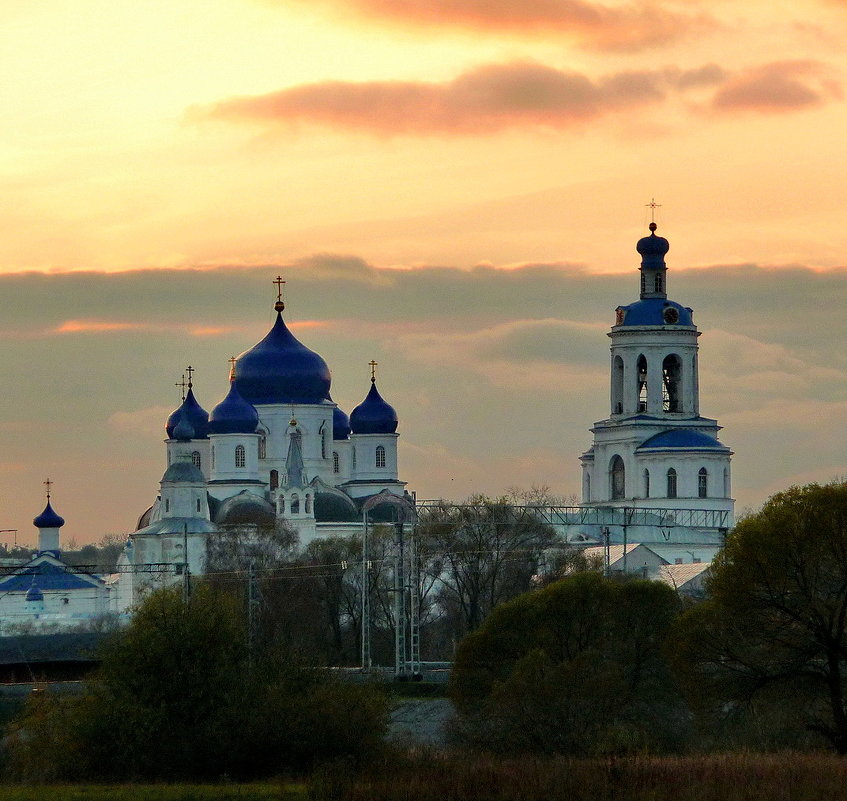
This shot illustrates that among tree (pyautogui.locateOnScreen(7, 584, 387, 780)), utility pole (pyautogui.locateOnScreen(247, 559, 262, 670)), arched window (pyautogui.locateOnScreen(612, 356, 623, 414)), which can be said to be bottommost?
tree (pyautogui.locateOnScreen(7, 584, 387, 780))

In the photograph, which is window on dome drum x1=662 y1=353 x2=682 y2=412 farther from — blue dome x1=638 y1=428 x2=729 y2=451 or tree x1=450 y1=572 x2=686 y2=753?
tree x1=450 y1=572 x2=686 y2=753

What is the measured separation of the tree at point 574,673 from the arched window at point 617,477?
141ft

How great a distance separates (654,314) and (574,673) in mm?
48465

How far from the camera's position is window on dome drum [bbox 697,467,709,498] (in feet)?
265

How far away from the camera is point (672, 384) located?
273ft

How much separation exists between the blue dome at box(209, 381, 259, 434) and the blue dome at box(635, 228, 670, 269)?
13624 millimetres

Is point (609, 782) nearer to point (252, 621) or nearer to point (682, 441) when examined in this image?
point (252, 621)

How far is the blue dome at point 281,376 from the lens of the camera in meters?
86.4

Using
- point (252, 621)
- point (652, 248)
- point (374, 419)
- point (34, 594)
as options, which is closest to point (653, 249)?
point (652, 248)

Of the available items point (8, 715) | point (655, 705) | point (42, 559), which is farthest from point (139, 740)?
point (42, 559)

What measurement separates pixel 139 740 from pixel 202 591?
3.70 metres

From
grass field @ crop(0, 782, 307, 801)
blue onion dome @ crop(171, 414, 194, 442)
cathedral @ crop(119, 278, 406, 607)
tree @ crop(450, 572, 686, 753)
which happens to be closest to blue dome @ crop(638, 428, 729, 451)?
cathedral @ crop(119, 278, 406, 607)

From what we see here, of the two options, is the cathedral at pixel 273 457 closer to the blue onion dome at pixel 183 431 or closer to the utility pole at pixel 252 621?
the blue onion dome at pixel 183 431

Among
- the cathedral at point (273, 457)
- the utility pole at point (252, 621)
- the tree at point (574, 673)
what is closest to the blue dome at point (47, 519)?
the cathedral at point (273, 457)
